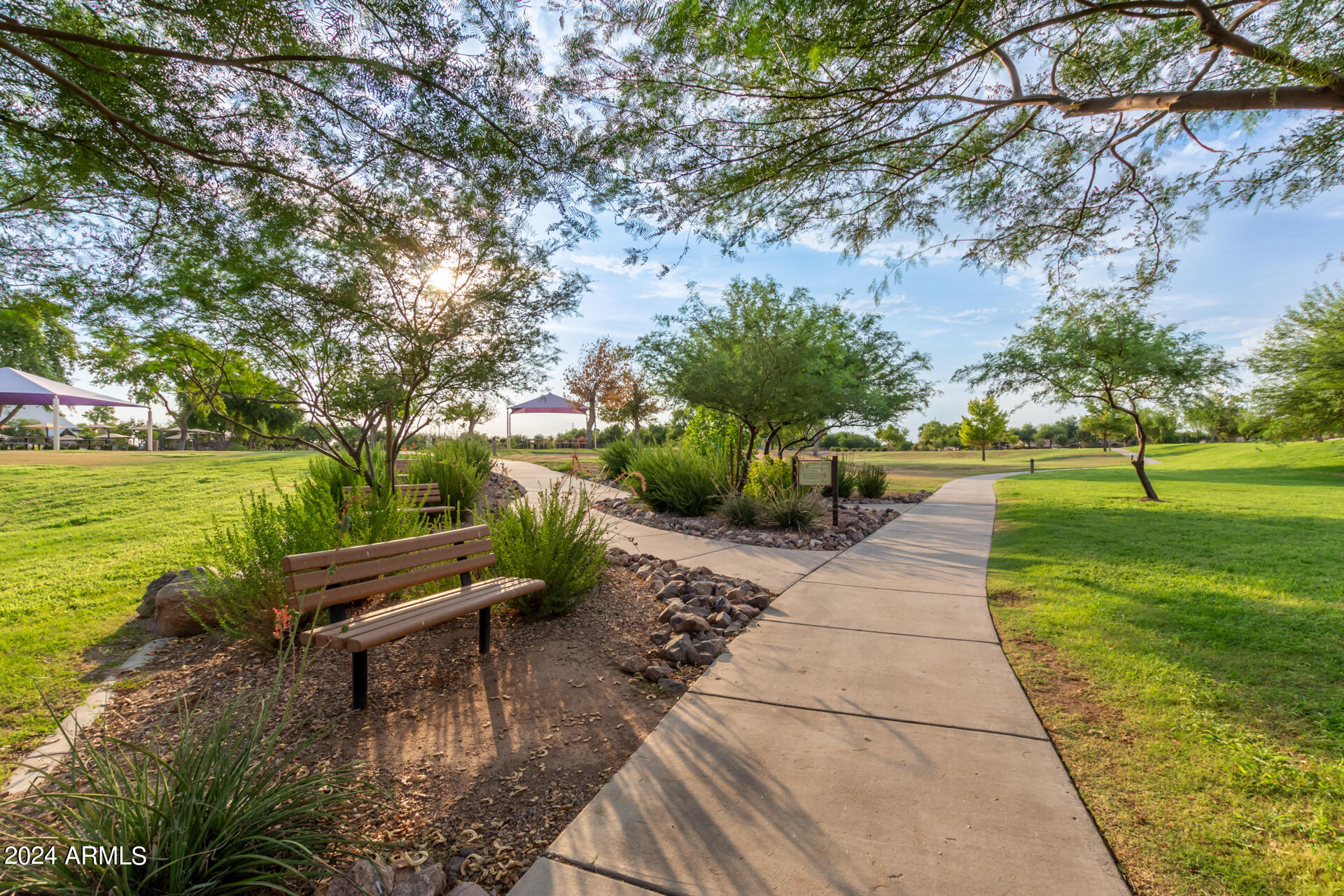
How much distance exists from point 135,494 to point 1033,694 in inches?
602

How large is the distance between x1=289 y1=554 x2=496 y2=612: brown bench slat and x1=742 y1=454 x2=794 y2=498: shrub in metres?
6.29

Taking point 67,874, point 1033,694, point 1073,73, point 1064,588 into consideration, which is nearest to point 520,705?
point 67,874

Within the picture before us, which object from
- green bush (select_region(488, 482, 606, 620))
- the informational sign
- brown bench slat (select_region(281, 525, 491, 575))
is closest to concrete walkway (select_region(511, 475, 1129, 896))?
green bush (select_region(488, 482, 606, 620))

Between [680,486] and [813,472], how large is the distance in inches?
93.9

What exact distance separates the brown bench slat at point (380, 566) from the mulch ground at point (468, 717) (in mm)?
600

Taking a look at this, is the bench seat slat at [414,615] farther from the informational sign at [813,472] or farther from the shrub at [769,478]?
the informational sign at [813,472]

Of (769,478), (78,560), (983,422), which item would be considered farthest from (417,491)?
(983,422)

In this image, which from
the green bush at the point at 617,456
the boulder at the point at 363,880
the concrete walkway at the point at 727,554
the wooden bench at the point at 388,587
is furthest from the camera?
the green bush at the point at 617,456

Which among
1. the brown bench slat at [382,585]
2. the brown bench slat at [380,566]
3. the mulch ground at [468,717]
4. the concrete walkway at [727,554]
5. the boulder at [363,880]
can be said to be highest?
the brown bench slat at [380,566]

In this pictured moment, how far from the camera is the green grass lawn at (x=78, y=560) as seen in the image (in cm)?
326

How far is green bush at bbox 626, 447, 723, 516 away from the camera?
33.2ft

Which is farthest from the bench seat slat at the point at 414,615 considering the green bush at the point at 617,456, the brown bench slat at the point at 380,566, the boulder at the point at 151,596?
the green bush at the point at 617,456

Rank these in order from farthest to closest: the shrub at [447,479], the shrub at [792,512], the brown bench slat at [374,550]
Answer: the shrub at [447,479] → the shrub at [792,512] → the brown bench slat at [374,550]

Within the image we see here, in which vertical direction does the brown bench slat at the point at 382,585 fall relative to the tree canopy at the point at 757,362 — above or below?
below
